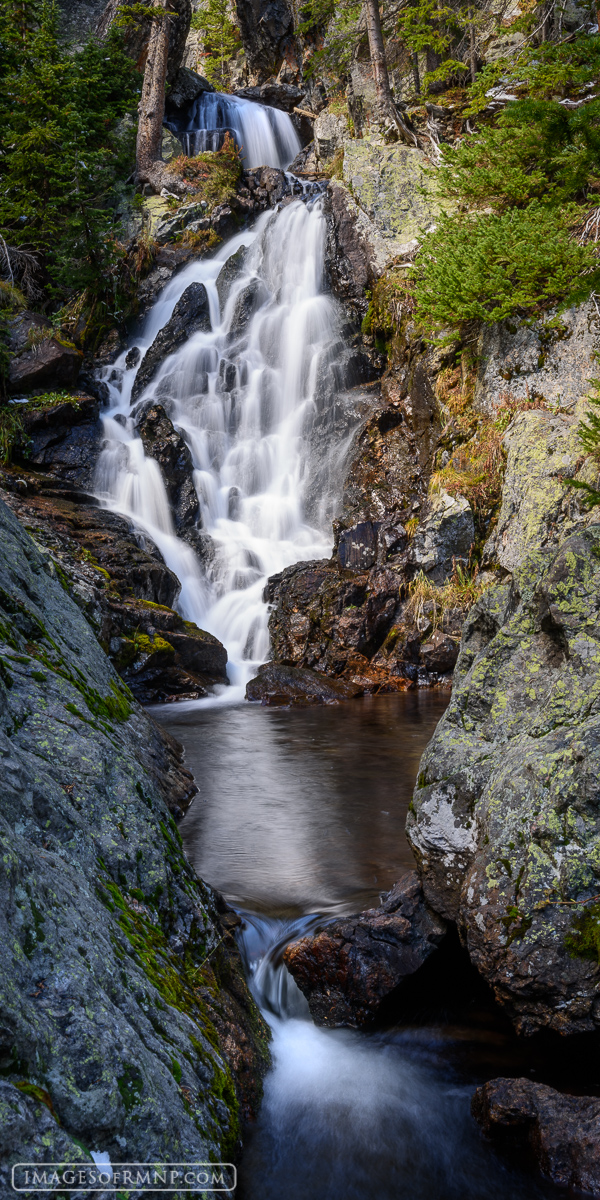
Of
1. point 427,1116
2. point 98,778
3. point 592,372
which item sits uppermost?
point 592,372

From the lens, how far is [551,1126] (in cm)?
274

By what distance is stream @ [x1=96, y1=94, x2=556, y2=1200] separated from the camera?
2990 mm

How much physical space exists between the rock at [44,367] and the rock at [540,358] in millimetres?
8865

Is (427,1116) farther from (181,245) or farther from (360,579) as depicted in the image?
(181,245)

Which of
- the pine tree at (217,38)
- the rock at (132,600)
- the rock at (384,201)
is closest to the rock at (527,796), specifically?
the rock at (132,600)

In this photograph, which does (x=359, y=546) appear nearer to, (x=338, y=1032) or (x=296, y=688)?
(x=296, y=688)

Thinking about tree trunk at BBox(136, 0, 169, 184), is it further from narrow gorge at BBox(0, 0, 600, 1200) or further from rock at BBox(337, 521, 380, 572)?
rock at BBox(337, 521, 380, 572)

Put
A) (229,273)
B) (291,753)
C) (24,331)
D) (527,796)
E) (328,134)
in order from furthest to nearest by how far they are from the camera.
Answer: (328,134)
(229,273)
(24,331)
(291,753)
(527,796)

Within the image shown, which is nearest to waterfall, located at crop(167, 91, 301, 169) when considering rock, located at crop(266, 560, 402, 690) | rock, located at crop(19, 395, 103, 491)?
rock, located at crop(19, 395, 103, 491)

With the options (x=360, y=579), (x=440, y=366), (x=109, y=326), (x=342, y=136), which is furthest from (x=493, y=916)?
(x=342, y=136)

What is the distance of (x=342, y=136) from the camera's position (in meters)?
20.5

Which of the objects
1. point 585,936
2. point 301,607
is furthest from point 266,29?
point 585,936

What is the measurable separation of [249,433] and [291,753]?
31.9 ft

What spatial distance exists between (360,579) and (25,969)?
1073cm
